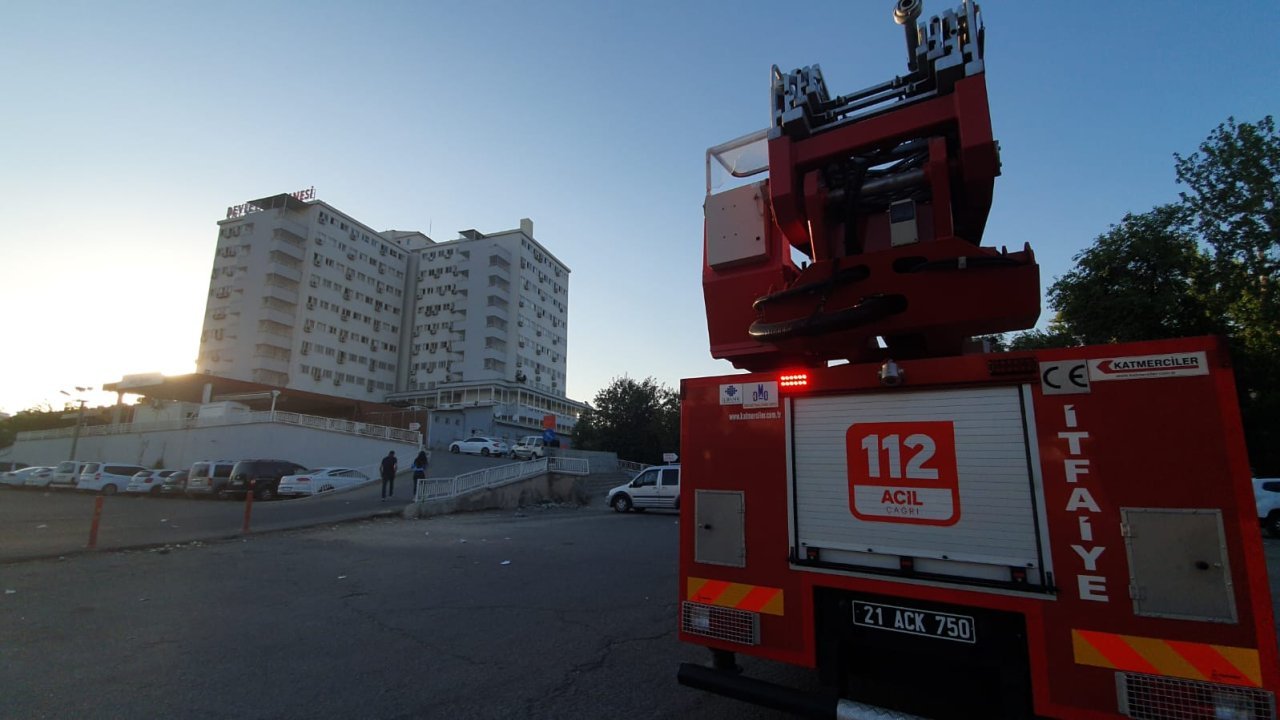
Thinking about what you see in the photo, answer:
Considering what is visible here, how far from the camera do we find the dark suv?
23.2 metres

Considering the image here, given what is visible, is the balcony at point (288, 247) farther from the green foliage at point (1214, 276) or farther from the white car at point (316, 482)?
the green foliage at point (1214, 276)

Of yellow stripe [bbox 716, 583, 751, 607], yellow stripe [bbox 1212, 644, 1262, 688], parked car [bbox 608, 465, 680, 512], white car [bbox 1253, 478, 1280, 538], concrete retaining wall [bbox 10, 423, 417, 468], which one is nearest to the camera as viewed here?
yellow stripe [bbox 1212, 644, 1262, 688]

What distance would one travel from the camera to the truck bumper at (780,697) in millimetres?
2604

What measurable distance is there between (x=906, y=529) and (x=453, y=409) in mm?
62558

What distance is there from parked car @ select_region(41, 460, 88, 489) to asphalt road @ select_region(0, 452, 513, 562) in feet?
13.0

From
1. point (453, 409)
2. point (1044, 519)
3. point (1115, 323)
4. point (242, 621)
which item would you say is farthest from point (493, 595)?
point (453, 409)

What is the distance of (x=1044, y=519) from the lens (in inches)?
102

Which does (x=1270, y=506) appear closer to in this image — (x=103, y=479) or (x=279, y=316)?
(x=103, y=479)

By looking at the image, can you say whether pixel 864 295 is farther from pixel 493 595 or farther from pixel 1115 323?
pixel 1115 323

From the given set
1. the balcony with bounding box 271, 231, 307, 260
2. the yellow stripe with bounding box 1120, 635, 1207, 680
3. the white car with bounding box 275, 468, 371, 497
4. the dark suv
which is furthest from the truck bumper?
the balcony with bounding box 271, 231, 307, 260

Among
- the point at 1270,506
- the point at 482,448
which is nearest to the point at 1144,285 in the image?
the point at 1270,506

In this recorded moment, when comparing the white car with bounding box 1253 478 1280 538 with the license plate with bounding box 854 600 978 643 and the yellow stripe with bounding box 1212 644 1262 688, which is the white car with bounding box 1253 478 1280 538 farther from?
the license plate with bounding box 854 600 978 643

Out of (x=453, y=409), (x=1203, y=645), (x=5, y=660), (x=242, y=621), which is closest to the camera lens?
(x=1203, y=645)

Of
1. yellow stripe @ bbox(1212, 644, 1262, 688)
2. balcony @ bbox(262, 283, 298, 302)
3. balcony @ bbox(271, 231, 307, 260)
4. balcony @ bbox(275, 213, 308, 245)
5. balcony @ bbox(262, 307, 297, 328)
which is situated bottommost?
yellow stripe @ bbox(1212, 644, 1262, 688)
